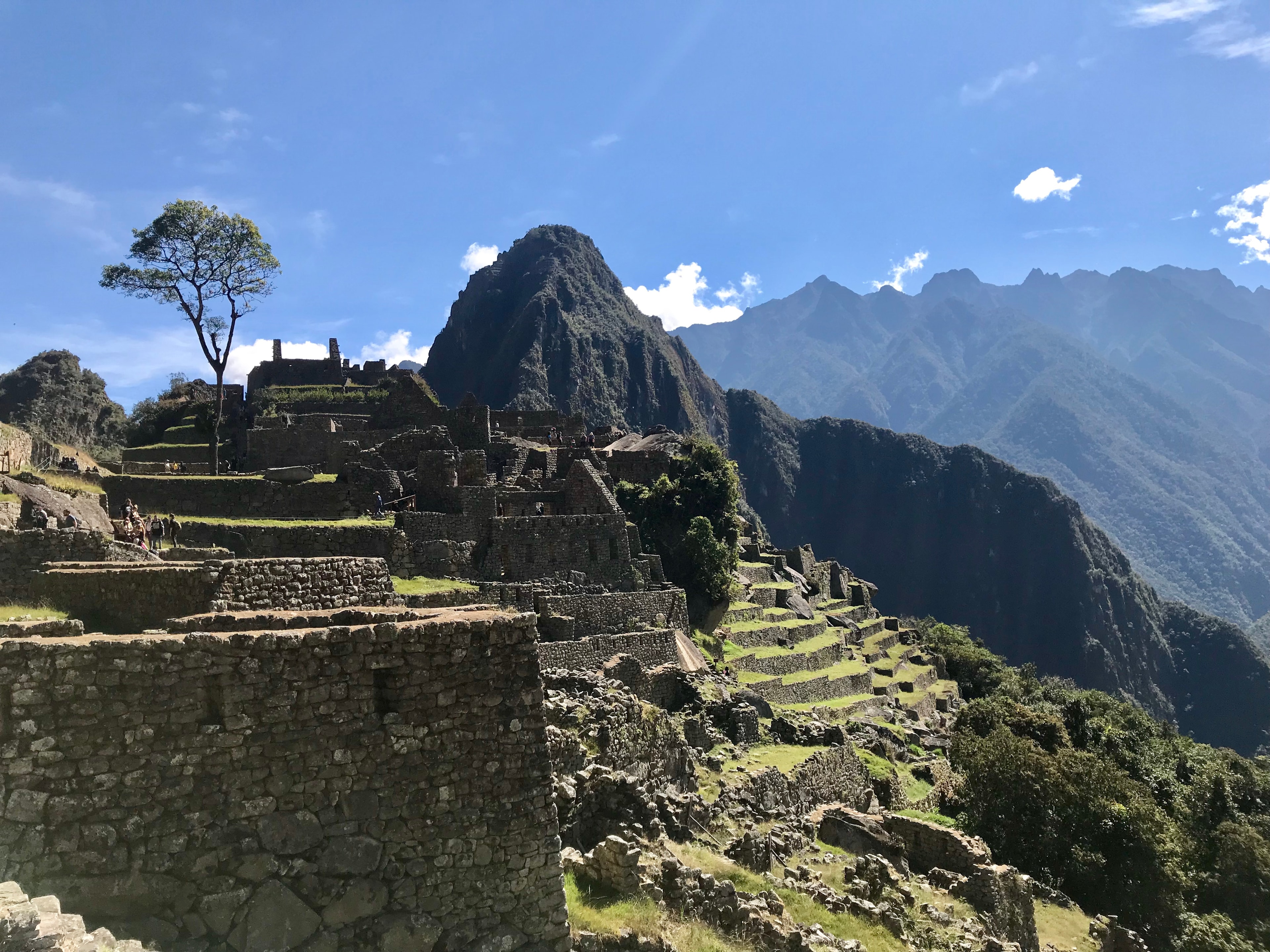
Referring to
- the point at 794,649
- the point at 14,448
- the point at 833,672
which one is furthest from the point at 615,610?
the point at 833,672

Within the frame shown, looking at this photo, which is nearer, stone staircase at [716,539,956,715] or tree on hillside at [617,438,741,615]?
tree on hillside at [617,438,741,615]

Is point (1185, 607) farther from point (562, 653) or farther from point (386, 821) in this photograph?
point (386, 821)

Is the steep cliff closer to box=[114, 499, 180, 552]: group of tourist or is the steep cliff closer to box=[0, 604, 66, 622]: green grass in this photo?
box=[114, 499, 180, 552]: group of tourist

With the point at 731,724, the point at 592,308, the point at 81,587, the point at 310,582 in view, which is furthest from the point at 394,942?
the point at 592,308

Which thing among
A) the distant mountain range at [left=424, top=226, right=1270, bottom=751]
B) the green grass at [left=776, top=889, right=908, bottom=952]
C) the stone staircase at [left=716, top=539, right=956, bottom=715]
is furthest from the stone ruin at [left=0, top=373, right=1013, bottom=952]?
the distant mountain range at [left=424, top=226, right=1270, bottom=751]

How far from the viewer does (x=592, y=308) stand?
150 metres

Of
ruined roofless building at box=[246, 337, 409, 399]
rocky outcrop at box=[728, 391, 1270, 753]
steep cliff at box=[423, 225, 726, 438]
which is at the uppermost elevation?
steep cliff at box=[423, 225, 726, 438]

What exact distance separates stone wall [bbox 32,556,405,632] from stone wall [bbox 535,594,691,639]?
13.1 metres

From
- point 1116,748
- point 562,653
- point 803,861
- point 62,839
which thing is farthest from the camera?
point 1116,748

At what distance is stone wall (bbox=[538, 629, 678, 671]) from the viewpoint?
2072cm

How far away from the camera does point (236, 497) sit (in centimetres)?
2214

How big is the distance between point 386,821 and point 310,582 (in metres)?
3.99

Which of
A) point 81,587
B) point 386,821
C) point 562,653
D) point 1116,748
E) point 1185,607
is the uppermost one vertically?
point 81,587

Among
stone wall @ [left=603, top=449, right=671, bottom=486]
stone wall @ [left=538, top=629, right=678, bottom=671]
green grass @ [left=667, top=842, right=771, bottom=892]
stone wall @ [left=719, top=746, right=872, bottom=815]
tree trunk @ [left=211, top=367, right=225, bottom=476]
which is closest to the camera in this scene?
green grass @ [left=667, top=842, right=771, bottom=892]
